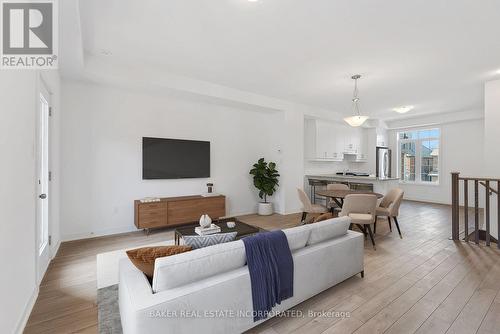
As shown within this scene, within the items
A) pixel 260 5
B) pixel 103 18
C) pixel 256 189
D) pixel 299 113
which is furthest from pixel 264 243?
pixel 299 113

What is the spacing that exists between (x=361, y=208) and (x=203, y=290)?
121 inches

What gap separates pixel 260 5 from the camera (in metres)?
2.43

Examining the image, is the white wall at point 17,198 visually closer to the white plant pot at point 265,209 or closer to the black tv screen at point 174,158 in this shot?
the black tv screen at point 174,158

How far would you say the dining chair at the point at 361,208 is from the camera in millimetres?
3717

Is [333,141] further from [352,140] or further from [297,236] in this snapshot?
[297,236]

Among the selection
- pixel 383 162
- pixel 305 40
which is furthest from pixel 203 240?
pixel 383 162

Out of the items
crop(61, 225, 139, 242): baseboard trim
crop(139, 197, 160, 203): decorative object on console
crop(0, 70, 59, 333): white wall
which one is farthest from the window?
crop(0, 70, 59, 333): white wall

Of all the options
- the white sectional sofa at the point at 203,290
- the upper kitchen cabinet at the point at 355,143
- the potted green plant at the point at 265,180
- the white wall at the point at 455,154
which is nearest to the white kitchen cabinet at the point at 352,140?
the upper kitchen cabinet at the point at 355,143

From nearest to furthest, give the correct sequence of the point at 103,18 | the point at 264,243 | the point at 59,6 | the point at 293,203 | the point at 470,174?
the point at 264,243 → the point at 59,6 → the point at 103,18 → the point at 293,203 → the point at 470,174

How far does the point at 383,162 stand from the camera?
8.47m

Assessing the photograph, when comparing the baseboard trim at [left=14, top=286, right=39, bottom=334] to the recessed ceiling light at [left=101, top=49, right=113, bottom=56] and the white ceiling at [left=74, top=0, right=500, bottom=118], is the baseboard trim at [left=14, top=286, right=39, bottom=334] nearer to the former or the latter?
the white ceiling at [left=74, top=0, right=500, bottom=118]

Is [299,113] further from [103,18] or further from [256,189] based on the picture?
[103,18]

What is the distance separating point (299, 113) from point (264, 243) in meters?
4.88

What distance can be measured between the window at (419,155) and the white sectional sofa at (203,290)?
Result: 773 cm
